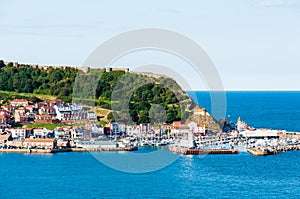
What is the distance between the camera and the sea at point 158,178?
2520 cm

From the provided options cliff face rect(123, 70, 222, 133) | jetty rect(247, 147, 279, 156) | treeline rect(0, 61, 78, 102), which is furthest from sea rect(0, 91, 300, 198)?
treeline rect(0, 61, 78, 102)

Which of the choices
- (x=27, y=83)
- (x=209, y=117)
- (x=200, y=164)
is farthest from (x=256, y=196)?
(x=27, y=83)

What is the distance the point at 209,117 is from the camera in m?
46.5

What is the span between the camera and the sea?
25203 mm

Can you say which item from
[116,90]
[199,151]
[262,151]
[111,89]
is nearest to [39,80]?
[111,89]

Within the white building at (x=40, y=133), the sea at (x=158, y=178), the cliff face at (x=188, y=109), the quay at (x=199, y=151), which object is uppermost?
the cliff face at (x=188, y=109)

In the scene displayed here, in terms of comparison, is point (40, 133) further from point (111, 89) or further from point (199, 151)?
point (111, 89)

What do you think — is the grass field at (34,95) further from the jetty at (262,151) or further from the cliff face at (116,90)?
the jetty at (262,151)

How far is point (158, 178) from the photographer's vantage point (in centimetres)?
2808

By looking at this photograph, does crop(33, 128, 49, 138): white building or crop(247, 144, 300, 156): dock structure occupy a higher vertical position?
crop(33, 128, 49, 138): white building

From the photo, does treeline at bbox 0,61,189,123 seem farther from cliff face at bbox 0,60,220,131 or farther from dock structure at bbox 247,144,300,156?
dock structure at bbox 247,144,300,156

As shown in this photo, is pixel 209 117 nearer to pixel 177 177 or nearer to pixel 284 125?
pixel 284 125

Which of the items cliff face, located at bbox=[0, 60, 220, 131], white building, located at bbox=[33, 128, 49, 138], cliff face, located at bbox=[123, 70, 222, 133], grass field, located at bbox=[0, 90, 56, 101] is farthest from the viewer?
grass field, located at bbox=[0, 90, 56, 101]

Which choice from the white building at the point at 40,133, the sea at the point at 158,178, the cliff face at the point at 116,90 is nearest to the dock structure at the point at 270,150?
the sea at the point at 158,178
